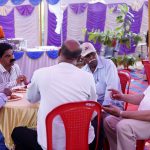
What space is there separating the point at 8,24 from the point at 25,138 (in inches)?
380

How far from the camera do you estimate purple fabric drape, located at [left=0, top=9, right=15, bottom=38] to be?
11.2 meters

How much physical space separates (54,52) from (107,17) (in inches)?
238

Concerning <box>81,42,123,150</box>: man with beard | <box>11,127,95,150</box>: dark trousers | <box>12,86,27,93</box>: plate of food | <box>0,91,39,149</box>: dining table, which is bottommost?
<box>11,127,95,150</box>: dark trousers

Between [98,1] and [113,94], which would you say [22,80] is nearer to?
[113,94]


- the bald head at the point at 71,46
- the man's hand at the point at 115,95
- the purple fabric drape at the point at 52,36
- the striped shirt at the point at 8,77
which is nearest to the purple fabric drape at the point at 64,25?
the purple fabric drape at the point at 52,36

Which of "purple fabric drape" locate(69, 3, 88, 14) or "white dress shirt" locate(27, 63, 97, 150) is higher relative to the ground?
"purple fabric drape" locate(69, 3, 88, 14)

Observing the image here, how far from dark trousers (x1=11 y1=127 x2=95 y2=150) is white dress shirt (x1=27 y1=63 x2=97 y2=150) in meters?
0.18

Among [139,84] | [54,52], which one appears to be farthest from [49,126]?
[139,84]

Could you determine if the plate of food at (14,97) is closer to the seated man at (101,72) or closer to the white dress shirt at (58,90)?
the white dress shirt at (58,90)

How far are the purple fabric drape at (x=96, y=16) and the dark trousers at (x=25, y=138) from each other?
31.2 ft

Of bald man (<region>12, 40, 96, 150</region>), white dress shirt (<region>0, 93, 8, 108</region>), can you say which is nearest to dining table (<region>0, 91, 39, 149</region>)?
white dress shirt (<region>0, 93, 8, 108</region>)

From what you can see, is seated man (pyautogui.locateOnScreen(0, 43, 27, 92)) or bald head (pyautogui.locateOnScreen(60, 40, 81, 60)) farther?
seated man (pyautogui.locateOnScreen(0, 43, 27, 92))

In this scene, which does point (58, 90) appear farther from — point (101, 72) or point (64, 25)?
point (64, 25)

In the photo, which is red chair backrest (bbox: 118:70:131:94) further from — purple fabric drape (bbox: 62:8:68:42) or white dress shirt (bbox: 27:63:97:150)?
purple fabric drape (bbox: 62:8:68:42)
